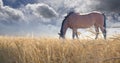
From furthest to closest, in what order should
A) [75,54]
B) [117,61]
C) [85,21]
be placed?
1. [85,21]
2. [75,54]
3. [117,61]

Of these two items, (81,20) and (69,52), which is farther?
(81,20)

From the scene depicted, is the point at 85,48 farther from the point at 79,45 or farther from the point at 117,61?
the point at 117,61

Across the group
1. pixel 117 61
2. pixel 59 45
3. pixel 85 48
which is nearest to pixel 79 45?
pixel 85 48

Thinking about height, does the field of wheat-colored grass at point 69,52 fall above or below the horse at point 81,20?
below

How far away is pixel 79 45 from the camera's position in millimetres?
2938

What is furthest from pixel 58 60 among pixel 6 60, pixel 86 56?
pixel 6 60

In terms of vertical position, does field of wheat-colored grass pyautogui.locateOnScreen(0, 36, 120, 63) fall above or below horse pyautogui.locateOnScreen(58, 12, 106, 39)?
below

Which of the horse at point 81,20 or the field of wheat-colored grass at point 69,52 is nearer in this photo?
the field of wheat-colored grass at point 69,52

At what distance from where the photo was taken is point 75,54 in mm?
2844

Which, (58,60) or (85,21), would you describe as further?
(85,21)

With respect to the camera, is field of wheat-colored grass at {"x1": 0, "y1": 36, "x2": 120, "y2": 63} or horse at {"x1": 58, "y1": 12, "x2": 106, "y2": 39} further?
horse at {"x1": 58, "y1": 12, "x2": 106, "y2": 39}

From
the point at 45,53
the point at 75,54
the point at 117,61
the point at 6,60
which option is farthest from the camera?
the point at 6,60

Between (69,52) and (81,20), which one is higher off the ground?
(81,20)

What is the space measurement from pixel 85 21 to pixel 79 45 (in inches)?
460
